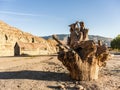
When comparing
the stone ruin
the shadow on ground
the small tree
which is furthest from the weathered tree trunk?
the small tree

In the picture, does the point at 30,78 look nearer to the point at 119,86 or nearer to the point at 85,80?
the point at 85,80

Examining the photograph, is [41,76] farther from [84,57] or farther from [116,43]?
[116,43]

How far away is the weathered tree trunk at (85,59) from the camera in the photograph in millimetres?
12398

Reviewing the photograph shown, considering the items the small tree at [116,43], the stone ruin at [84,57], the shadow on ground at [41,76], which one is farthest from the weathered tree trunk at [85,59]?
the small tree at [116,43]

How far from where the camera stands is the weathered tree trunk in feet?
40.7

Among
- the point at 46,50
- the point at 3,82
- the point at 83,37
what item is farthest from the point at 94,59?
the point at 46,50

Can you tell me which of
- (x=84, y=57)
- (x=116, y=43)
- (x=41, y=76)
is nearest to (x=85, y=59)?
(x=84, y=57)

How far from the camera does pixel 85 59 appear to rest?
12594 millimetres

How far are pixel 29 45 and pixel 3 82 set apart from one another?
52890 mm

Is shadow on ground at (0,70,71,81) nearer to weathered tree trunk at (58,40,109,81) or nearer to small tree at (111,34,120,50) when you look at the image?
weathered tree trunk at (58,40,109,81)

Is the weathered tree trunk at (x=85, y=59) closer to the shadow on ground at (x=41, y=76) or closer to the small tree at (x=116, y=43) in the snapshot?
the shadow on ground at (x=41, y=76)

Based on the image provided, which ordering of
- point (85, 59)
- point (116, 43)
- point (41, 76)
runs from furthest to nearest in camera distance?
1. point (116, 43)
2. point (41, 76)
3. point (85, 59)

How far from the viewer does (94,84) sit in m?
11.7

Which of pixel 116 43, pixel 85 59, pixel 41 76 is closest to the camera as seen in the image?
pixel 85 59
